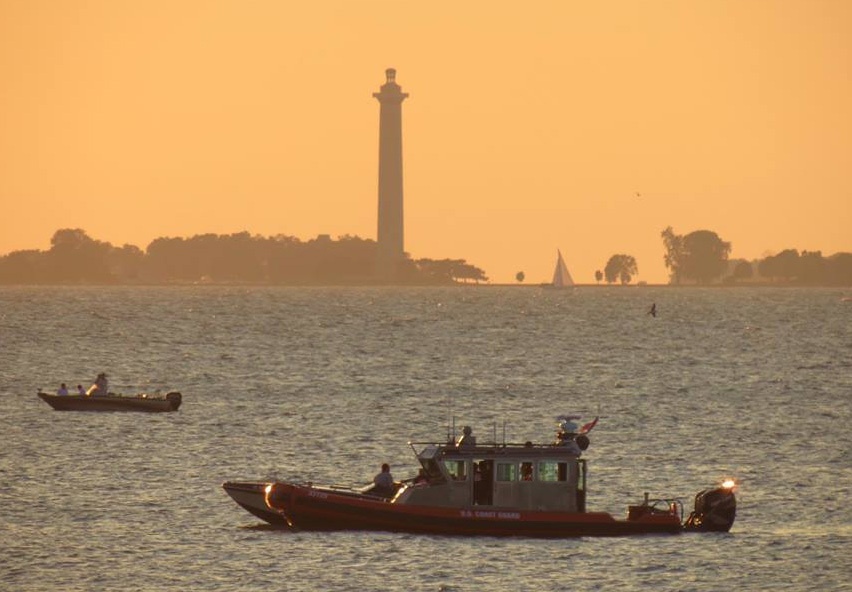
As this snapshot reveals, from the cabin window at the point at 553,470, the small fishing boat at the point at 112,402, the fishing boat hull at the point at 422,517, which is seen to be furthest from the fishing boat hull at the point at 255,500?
Answer: the small fishing boat at the point at 112,402

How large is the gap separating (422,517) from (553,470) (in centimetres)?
417

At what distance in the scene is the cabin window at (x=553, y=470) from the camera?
62.2 meters

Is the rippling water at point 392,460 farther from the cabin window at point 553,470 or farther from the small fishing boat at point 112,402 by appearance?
the cabin window at point 553,470

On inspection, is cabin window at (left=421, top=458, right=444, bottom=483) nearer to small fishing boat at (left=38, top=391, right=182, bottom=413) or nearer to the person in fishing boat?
small fishing boat at (left=38, top=391, right=182, bottom=413)

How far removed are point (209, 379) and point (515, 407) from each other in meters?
28.9

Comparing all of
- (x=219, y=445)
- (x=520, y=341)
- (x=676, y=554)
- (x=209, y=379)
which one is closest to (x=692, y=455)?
(x=219, y=445)

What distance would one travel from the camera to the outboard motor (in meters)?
63.2

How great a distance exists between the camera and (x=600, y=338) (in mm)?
197500

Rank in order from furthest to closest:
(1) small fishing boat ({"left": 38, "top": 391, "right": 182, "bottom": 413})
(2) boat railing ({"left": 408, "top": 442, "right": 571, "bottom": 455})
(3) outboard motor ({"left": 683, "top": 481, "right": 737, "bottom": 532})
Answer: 1. (1) small fishing boat ({"left": 38, "top": 391, "right": 182, "bottom": 413})
2. (3) outboard motor ({"left": 683, "top": 481, "right": 737, "bottom": 532})
3. (2) boat railing ({"left": 408, "top": 442, "right": 571, "bottom": 455})

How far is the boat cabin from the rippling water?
1.53 meters

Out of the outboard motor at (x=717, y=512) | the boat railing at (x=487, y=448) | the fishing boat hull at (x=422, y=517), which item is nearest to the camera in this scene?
the fishing boat hull at (x=422, y=517)

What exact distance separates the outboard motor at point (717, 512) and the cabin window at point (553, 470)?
4.37m

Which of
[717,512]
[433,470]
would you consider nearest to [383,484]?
[433,470]

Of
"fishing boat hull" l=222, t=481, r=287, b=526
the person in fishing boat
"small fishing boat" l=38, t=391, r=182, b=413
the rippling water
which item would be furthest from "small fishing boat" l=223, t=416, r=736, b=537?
the person in fishing boat
